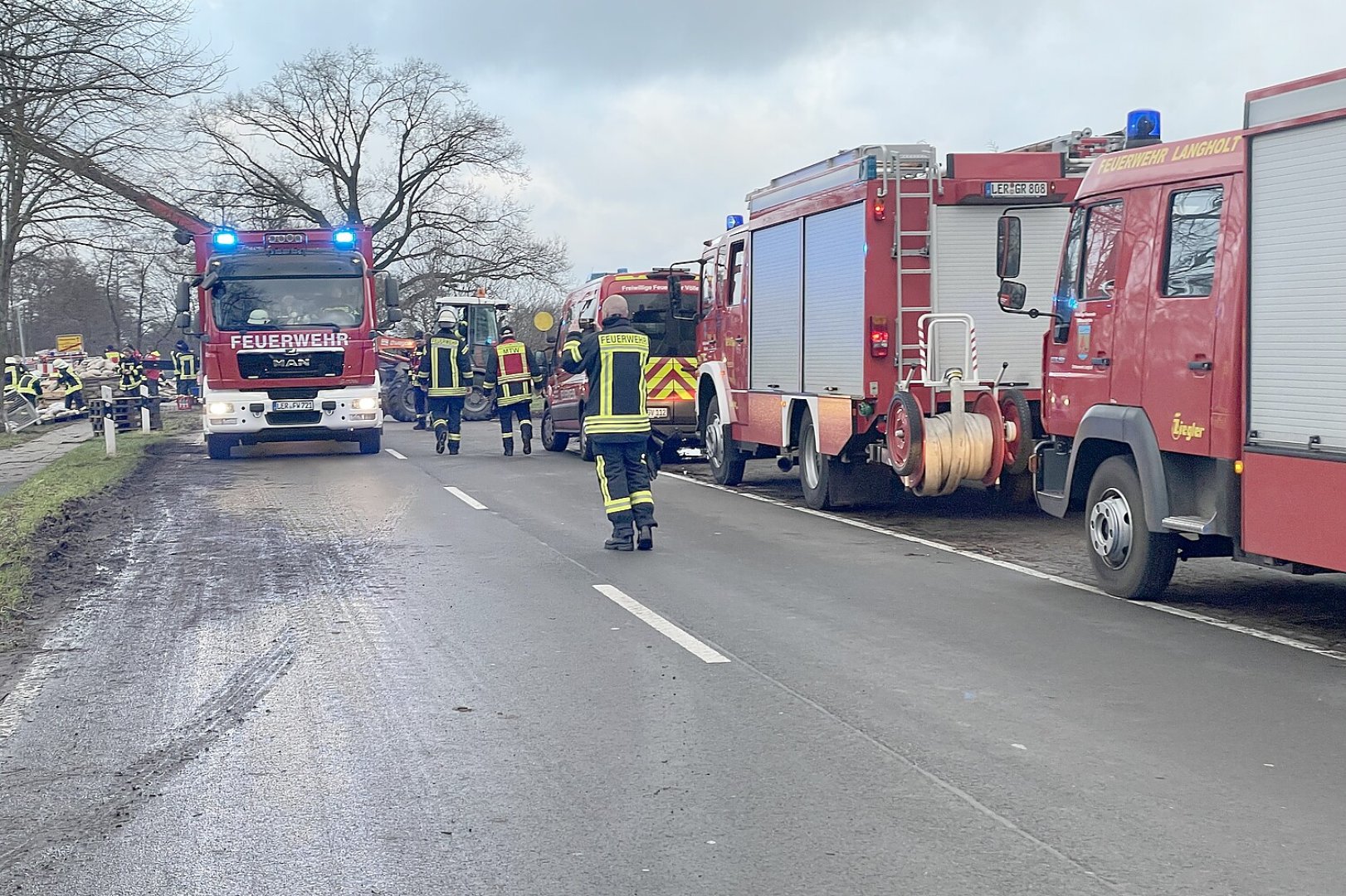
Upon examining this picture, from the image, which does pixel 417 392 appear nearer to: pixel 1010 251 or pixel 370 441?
pixel 370 441

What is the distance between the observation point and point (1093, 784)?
4.95 m

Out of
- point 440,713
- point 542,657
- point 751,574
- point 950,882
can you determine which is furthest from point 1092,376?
point 950,882

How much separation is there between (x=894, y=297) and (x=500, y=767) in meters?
8.15

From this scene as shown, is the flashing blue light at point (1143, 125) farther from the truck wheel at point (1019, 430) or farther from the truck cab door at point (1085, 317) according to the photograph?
the truck wheel at point (1019, 430)

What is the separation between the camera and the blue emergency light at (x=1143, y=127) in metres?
9.53

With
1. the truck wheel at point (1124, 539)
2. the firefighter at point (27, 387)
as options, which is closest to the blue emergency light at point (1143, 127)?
the truck wheel at point (1124, 539)

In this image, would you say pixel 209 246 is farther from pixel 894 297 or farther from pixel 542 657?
pixel 542 657

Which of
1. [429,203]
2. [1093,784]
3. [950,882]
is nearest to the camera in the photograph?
[950,882]

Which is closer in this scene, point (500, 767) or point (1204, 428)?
point (500, 767)

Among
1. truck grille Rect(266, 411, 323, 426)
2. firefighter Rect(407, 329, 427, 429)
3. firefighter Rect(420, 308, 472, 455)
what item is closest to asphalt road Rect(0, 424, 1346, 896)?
truck grille Rect(266, 411, 323, 426)

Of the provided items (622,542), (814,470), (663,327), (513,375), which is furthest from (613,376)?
(513,375)

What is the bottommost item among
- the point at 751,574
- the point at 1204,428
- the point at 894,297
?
the point at 751,574

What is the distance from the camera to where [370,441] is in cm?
2167

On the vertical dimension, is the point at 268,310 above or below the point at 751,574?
above
